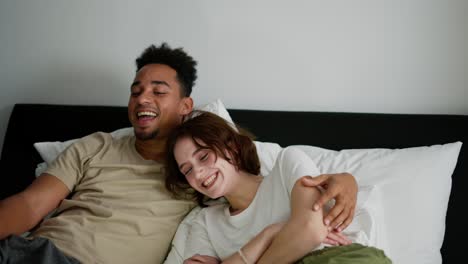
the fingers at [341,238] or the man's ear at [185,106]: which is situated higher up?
the man's ear at [185,106]

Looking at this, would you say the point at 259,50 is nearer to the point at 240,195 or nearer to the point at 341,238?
the point at 240,195

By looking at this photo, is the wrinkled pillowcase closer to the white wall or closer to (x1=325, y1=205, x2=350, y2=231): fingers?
(x1=325, y1=205, x2=350, y2=231): fingers

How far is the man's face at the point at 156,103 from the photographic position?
1.49 m

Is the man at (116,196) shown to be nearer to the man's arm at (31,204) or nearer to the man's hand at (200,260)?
the man's arm at (31,204)

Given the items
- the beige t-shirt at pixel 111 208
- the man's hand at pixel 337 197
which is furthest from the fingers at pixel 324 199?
the beige t-shirt at pixel 111 208

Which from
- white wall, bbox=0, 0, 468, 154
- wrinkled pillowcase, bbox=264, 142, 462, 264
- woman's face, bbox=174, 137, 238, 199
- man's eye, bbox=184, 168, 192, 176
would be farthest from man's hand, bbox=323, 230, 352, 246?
white wall, bbox=0, 0, 468, 154

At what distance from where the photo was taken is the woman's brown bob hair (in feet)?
4.19

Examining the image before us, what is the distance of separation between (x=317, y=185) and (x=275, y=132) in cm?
62

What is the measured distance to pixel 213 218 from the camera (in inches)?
53.1

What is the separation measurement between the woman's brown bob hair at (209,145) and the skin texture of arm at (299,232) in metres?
0.28

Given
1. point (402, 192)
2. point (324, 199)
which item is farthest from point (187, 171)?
point (402, 192)

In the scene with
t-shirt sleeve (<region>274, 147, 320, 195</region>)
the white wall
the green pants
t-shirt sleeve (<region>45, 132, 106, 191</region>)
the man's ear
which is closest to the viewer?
the green pants

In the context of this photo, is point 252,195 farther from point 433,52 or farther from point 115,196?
point 433,52

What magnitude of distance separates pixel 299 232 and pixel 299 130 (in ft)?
2.31
